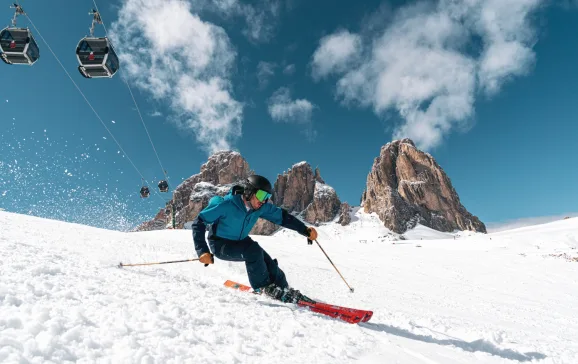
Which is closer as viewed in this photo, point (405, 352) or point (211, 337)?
point (211, 337)

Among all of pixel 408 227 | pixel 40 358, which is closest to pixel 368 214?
pixel 408 227

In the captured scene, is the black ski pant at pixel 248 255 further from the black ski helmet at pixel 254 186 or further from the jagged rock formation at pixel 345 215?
the jagged rock formation at pixel 345 215

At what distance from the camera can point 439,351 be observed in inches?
131

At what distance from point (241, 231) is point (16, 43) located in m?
14.0

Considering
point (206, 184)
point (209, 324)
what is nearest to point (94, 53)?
point (209, 324)

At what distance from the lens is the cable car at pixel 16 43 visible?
1255 cm

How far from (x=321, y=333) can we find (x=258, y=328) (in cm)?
64

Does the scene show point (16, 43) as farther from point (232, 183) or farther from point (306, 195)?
point (232, 183)

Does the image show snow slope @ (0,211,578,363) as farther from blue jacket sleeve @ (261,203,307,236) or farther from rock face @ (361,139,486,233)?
rock face @ (361,139,486,233)

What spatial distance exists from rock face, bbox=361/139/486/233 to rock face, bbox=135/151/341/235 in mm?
19279

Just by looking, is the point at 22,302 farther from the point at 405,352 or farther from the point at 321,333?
the point at 405,352

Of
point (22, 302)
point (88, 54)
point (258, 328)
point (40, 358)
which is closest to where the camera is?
point (40, 358)

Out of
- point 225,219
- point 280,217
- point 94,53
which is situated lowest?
point 225,219

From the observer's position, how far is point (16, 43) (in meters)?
12.6
